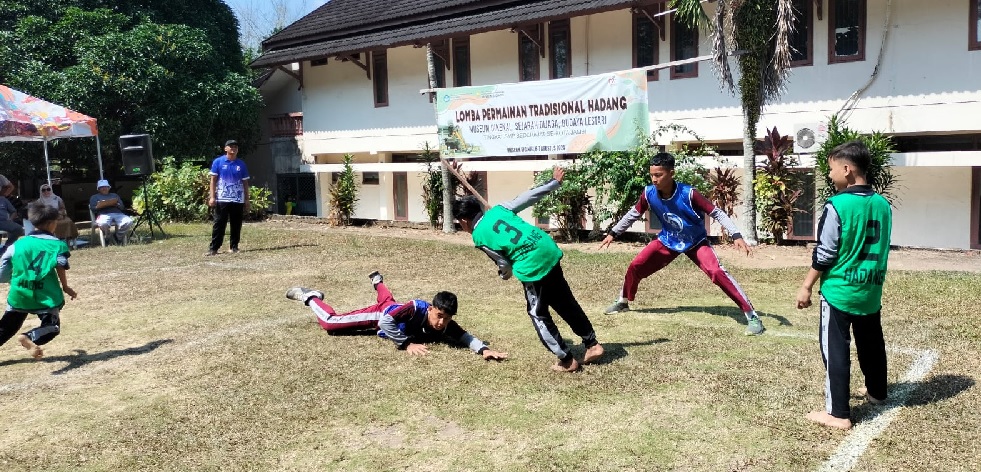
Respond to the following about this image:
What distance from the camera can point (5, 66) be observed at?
21375mm

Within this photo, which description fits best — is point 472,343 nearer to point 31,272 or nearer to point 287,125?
point 31,272

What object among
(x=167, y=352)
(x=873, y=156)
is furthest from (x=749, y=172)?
(x=167, y=352)

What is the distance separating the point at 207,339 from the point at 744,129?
358 inches

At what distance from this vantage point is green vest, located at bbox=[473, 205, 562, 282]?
6.18 metres

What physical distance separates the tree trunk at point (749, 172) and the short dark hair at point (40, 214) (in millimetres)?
10019

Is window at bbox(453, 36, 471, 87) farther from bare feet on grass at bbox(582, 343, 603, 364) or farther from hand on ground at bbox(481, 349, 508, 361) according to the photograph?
bare feet on grass at bbox(582, 343, 603, 364)

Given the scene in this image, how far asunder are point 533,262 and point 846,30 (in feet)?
32.3

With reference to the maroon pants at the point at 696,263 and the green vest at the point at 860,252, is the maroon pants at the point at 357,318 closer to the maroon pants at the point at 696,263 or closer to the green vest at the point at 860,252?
the maroon pants at the point at 696,263

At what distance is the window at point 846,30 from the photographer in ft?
43.9

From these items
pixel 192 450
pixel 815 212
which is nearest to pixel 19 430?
pixel 192 450

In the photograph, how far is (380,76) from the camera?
21438mm

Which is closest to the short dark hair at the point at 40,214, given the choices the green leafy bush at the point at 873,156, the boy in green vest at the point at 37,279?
the boy in green vest at the point at 37,279

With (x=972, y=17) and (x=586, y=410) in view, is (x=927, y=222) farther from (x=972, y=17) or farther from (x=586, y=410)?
(x=586, y=410)

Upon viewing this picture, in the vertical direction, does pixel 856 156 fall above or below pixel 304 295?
above
